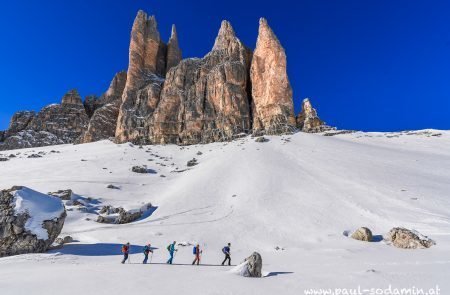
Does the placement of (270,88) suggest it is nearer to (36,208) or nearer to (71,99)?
(36,208)

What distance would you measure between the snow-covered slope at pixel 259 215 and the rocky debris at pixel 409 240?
1.97ft

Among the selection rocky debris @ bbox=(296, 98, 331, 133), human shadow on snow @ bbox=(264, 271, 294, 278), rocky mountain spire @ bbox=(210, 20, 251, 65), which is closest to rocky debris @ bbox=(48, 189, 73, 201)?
human shadow on snow @ bbox=(264, 271, 294, 278)

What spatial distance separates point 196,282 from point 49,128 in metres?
107

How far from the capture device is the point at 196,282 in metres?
10.5

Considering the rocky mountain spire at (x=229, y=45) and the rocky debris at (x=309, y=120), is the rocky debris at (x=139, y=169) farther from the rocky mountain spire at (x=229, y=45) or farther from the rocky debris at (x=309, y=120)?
the rocky mountain spire at (x=229, y=45)

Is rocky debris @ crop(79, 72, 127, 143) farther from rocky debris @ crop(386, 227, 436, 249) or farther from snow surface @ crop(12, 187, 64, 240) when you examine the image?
rocky debris @ crop(386, 227, 436, 249)

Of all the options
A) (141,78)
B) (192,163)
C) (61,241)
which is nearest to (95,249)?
(61,241)

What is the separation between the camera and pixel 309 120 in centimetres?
6938

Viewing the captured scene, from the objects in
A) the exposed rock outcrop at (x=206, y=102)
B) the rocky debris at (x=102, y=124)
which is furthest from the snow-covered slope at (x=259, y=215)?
the rocky debris at (x=102, y=124)

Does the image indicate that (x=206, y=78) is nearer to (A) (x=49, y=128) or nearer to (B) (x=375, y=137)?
(B) (x=375, y=137)

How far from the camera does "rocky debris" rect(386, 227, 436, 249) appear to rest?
57.5ft

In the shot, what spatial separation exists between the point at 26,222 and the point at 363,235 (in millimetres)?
22129

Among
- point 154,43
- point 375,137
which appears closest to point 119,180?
point 375,137

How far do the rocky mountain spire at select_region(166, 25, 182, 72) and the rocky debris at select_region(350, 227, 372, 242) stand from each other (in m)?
88.4
